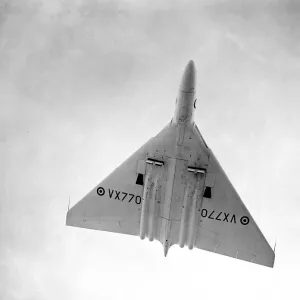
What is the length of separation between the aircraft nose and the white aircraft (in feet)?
0.23

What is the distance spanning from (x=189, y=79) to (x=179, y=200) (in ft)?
29.0

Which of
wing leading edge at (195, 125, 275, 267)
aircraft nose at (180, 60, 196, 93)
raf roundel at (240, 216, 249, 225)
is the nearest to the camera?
aircraft nose at (180, 60, 196, 93)

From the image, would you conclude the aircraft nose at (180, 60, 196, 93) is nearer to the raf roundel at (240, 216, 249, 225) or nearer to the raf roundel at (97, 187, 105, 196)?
the raf roundel at (97, 187, 105, 196)

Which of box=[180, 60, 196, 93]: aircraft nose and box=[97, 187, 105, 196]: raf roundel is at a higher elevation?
box=[180, 60, 196, 93]: aircraft nose

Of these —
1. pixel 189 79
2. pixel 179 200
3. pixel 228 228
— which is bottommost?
pixel 228 228

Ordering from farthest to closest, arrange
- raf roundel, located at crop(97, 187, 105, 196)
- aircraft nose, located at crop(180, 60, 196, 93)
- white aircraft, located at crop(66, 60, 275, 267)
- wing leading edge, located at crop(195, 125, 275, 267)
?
raf roundel, located at crop(97, 187, 105, 196)
wing leading edge, located at crop(195, 125, 275, 267)
white aircraft, located at crop(66, 60, 275, 267)
aircraft nose, located at crop(180, 60, 196, 93)

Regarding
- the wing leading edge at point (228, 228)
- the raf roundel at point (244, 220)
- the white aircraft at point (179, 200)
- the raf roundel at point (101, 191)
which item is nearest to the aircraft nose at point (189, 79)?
the white aircraft at point (179, 200)

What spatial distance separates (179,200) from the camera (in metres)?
27.3

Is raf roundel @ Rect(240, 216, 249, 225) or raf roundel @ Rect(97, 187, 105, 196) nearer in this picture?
raf roundel @ Rect(240, 216, 249, 225)

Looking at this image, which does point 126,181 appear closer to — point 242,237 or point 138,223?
point 138,223

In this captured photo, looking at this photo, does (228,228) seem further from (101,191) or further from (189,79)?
(189,79)

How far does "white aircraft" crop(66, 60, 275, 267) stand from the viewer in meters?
26.4

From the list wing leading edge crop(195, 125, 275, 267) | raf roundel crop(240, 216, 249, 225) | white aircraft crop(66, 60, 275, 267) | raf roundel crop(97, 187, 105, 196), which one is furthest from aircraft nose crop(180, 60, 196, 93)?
raf roundel crop(240, 216, 249, 225)

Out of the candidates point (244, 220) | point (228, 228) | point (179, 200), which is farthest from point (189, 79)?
point (228, 228)
